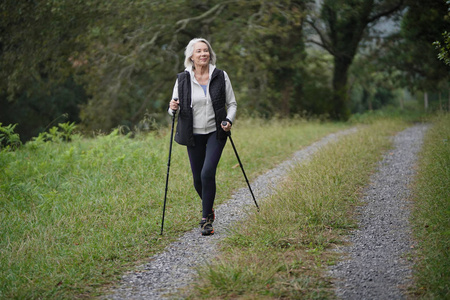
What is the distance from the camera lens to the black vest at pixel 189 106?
4996 mm

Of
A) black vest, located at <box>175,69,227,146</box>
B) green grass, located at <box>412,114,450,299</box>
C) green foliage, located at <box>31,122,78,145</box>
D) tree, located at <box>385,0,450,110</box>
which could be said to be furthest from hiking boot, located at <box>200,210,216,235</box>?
tree, located at <box>385,0,450,110</box>

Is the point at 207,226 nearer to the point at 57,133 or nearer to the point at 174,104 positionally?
the point at 174,104

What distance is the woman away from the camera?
196 inches

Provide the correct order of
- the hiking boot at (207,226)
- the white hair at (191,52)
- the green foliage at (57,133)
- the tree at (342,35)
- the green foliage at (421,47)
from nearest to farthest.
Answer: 1. the hiking boot at (207,226)
2. the white hair at (191,52)
3. the green foliage at (57,133)
4. the green foliage at (421,47)
5. the tree at (342,35)

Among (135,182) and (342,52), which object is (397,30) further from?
(135,182)

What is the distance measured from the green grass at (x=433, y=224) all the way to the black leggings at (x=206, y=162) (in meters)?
2.20

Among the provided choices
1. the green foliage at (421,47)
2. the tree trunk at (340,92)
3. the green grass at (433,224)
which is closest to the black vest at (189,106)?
the green grass at (433,224)

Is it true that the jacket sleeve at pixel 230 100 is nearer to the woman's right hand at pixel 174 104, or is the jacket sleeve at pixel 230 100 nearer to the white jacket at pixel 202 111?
the white jacket at pixel 202 111

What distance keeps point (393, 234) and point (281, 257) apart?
1.39 metres

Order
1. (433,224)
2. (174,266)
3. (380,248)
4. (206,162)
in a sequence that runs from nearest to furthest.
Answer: (174,266), (380,248), (433,224), (206,162)

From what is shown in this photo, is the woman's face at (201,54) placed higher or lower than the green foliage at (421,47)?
lower

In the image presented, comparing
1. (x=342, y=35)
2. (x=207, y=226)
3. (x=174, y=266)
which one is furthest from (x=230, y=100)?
(x=342, y=35)

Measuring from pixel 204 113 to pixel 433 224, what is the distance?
2.70 m

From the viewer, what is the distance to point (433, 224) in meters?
4.52
